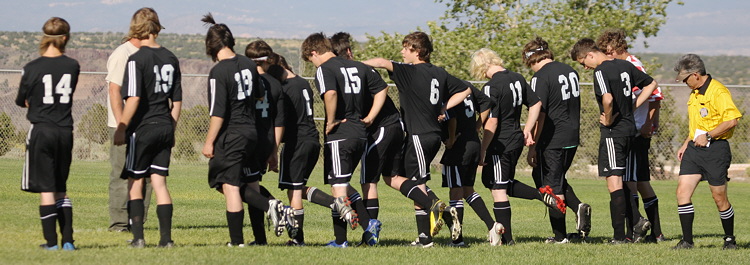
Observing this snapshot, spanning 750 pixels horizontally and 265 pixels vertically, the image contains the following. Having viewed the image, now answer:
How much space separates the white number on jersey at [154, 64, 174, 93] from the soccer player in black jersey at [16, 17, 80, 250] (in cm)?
62

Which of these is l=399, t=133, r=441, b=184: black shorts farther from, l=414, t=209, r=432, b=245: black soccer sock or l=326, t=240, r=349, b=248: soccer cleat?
l=326, t=240, r=349, b=248: soccer cleat

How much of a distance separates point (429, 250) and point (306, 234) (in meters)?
2.15

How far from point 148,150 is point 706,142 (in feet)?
17.4

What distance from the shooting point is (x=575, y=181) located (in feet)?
74.0

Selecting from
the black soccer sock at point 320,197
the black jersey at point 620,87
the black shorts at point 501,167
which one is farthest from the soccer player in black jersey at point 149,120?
the black jersey at point 620,87

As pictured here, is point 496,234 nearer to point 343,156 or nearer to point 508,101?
point 508,101

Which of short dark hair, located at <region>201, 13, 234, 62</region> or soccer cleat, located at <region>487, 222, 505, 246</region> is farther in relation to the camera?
soccer cleat, located at <region>487, 222, 505, 246</region>

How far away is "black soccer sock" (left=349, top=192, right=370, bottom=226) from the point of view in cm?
909

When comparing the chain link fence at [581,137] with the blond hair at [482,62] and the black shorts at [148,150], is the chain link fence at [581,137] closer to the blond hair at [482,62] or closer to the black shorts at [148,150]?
the blond hair at [482,62]

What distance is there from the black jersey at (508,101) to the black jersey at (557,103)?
0.84 feet

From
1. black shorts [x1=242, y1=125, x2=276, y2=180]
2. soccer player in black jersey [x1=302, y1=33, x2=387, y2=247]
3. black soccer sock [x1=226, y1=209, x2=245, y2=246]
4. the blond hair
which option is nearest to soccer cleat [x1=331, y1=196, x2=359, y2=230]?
soccer player in black jersey [x1=302, y1=33, x2=387, y2=247]

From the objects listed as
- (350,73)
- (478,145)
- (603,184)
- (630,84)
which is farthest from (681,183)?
(603,184)

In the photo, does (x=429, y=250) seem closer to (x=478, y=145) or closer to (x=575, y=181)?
(x=478, y=145)

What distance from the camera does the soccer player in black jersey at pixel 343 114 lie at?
8.87m
